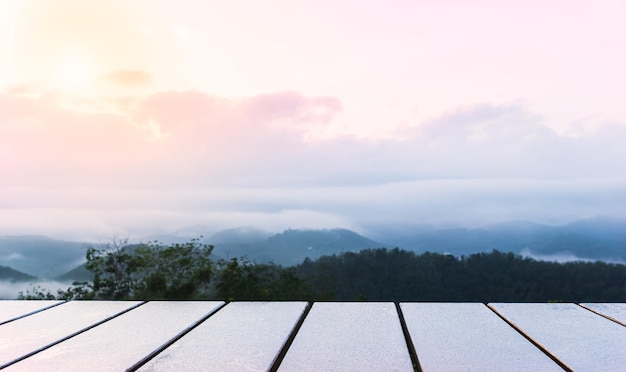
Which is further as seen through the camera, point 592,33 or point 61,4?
point 592,33

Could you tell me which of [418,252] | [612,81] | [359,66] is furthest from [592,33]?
[418,252]

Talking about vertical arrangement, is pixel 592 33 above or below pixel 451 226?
above

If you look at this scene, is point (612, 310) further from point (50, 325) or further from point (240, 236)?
point (240, 236)

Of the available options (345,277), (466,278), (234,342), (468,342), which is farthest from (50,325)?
(466,278)

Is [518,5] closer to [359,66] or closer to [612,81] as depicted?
[612,81]

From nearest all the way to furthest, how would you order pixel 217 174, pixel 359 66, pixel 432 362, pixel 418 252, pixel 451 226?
pixel 432 362 < pixel 359 66 < pixel 217 174 < pixel 418 252 < pixel 451 226

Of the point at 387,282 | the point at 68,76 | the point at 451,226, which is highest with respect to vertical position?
the point at 68,76

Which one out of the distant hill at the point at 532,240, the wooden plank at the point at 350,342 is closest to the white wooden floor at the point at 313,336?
the wooden plank at the point at 350,342
